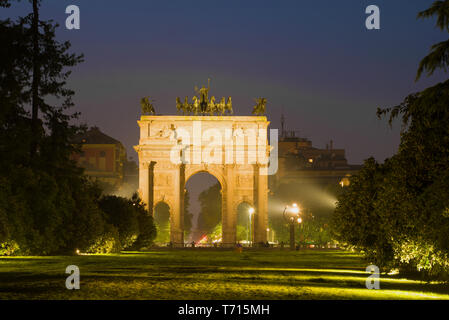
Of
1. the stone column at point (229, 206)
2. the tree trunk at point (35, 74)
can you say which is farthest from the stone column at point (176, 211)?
the tree trunk at point (35, 74)

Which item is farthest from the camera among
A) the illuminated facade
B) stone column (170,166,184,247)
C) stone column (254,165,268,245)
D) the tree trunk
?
the illuminated facade

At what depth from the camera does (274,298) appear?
18969 mm

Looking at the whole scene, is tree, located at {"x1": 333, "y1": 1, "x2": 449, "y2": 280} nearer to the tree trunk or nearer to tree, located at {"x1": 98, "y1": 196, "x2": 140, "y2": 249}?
the tree trunk

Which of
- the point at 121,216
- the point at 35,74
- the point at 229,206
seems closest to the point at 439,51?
the point at 35,74

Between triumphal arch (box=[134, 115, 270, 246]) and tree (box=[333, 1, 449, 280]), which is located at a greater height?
triumphal arch (box=[134, 115, 270, 246])

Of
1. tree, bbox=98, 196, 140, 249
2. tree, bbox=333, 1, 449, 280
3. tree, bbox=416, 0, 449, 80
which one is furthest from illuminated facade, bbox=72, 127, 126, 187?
tree, bbox=416, 0, 449, 80

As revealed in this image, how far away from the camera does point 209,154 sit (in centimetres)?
11125

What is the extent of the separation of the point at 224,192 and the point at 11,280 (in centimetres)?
8742

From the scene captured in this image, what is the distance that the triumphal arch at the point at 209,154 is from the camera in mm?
109938

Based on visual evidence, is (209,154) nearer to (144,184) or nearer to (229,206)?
(229,206)

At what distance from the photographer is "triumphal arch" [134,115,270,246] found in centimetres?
10994

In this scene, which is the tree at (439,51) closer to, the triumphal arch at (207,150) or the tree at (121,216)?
the tree at (121,216)
